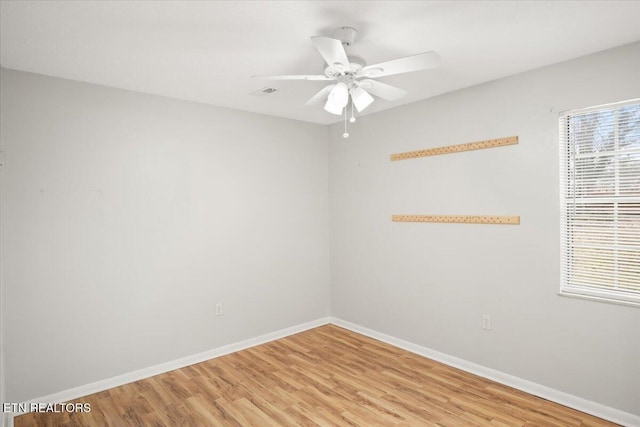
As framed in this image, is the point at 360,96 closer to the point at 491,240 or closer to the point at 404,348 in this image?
the point at 491,240

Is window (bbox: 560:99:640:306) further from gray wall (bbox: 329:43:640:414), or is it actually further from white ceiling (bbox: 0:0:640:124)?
Result: white ceiling (bbox: 0:0:640:124)

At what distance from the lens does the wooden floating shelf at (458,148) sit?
294 cm

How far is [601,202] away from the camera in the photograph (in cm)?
252

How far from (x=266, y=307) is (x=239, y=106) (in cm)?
213

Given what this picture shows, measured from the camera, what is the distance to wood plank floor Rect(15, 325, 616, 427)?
2494mm

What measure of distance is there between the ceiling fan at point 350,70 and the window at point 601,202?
1361 mm

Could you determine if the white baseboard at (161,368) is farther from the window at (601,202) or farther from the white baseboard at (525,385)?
the window at (601,202)

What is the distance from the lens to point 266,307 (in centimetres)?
400

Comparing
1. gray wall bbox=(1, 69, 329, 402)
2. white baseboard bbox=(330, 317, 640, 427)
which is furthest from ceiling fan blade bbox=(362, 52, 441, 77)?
white baseboard bbox=(330, 317, 640, 427)

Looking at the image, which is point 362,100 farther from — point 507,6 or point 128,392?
point 128,392

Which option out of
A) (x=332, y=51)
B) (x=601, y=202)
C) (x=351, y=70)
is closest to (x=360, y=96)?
(x=351, y=70)

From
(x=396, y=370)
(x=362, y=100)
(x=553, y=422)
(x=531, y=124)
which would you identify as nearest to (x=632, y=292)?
(x=553, y=422)

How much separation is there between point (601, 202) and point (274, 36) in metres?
2.43

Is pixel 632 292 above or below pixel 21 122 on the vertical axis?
below
